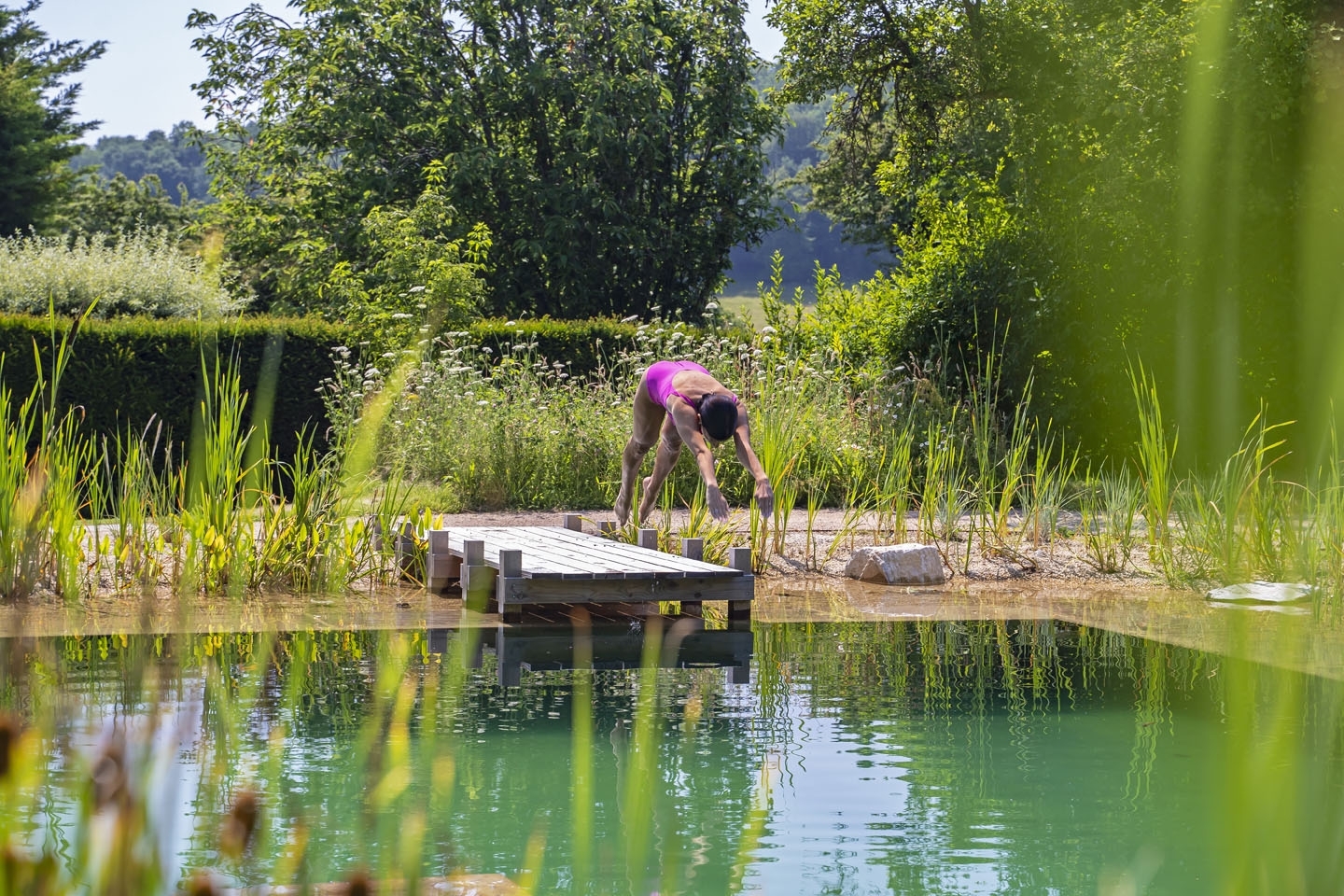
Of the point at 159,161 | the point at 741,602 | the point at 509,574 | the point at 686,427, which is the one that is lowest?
the point at 741,602

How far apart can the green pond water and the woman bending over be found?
3.61ft

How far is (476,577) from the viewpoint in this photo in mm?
8336

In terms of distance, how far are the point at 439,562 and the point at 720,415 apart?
1.99 metres

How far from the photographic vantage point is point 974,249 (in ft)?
53.7

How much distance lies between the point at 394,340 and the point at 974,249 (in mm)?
6422

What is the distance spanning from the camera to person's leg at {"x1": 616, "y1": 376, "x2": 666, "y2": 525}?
9.64m

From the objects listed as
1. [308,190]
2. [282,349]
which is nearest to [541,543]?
[282,349]

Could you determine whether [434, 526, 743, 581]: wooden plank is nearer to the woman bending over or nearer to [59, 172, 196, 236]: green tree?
the woman bending over

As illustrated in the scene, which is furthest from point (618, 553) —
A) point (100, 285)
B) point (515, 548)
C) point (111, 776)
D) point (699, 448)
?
point (100, 285)

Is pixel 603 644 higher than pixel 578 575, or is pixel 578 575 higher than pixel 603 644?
pixel 578 575

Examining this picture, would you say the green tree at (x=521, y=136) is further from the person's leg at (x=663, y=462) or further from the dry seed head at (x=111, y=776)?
the dry seed head at (x=111, y=776)

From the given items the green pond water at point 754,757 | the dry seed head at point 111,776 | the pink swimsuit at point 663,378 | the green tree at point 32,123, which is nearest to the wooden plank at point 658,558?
the green pond water at point 754,757

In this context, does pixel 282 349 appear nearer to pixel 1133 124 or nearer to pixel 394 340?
pixel 394 340

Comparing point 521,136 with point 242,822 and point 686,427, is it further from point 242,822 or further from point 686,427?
point 242,822
